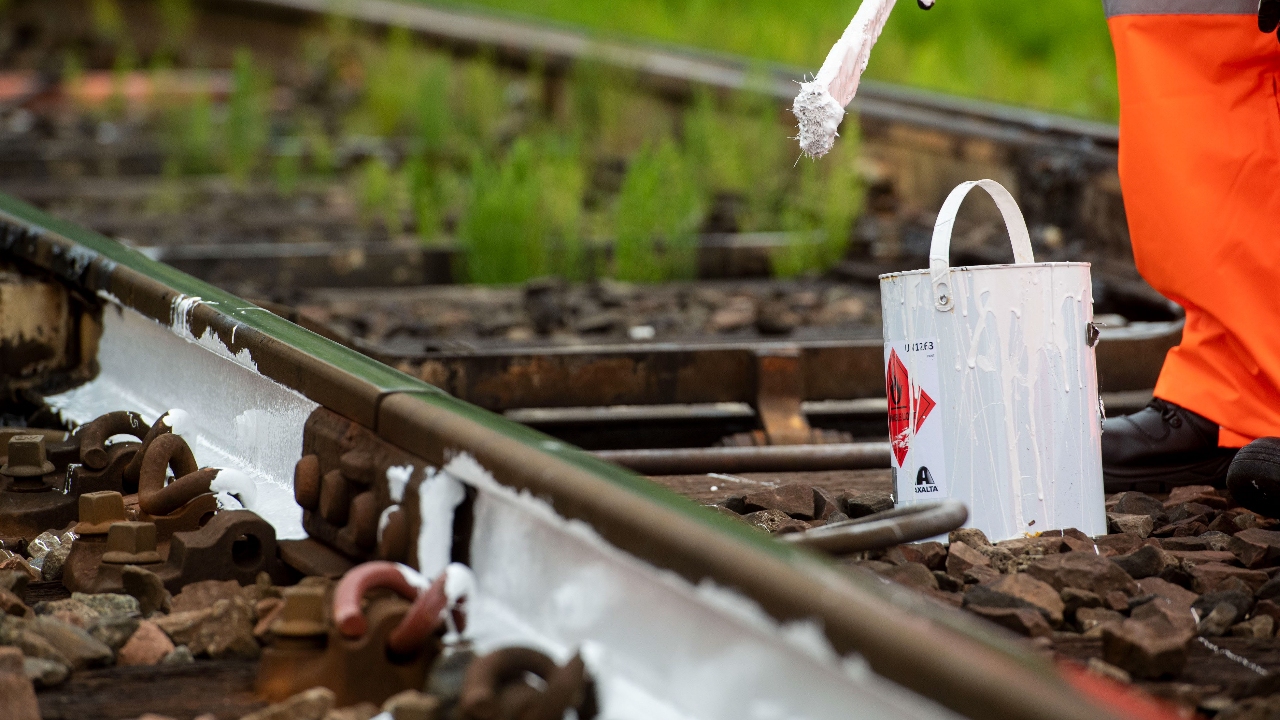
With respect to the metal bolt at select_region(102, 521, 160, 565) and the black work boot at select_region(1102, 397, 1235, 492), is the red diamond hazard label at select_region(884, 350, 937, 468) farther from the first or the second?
the metal bolt at select_region(102, 521, 160, 565)

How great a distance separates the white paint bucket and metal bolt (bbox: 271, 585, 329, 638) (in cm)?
99

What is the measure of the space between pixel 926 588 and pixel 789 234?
3.94 m

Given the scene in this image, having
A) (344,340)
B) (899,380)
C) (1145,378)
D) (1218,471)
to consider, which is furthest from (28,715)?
(1145,378)

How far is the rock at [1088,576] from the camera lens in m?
1.95

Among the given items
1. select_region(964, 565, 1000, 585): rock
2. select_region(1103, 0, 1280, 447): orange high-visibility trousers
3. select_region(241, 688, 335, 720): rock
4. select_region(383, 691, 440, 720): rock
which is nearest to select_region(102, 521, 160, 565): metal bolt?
select_region(241, 688, 335, 720): rock

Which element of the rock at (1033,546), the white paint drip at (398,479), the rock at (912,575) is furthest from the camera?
the rock at (1033,546)

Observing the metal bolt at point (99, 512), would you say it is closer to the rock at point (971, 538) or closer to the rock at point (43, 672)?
the rock at point (43, 672)

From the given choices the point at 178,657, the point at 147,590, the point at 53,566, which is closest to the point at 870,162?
the point at 53,566

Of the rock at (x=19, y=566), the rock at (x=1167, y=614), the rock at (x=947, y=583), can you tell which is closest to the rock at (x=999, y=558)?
the rock at (x=947, y=583)

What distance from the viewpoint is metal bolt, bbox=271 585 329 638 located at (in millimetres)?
1630

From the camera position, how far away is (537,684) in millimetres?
1489

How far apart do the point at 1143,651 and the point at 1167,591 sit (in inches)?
13.7

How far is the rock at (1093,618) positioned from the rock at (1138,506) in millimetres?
663

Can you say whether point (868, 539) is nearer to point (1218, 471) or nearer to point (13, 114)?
point (1218, 471)
